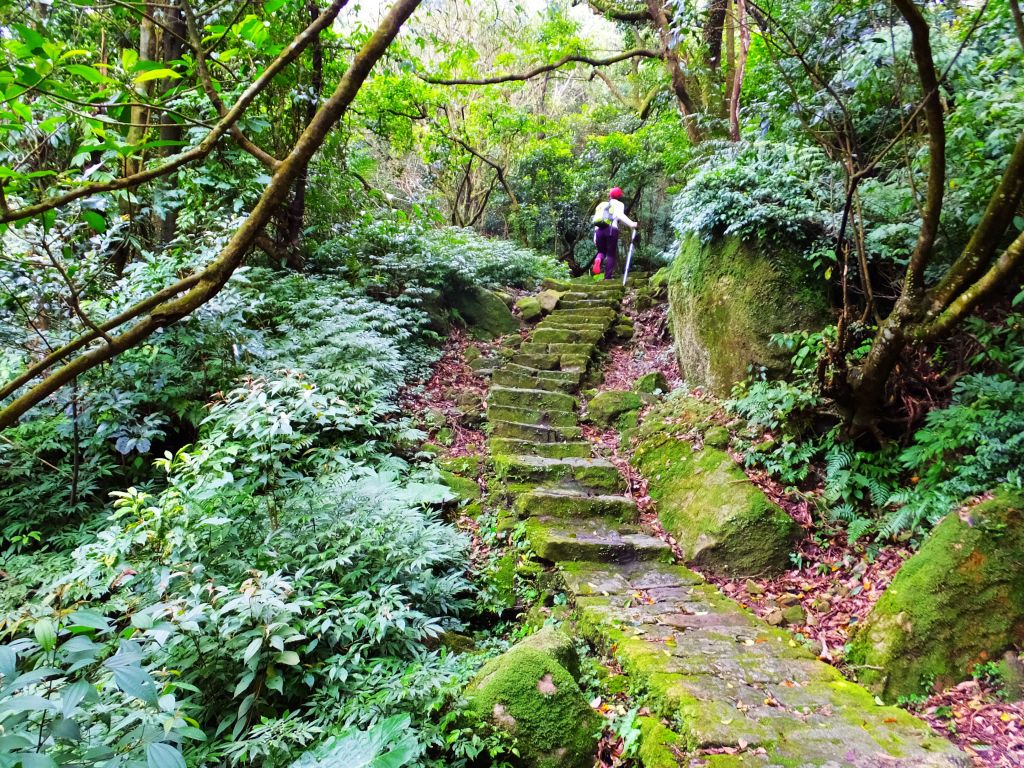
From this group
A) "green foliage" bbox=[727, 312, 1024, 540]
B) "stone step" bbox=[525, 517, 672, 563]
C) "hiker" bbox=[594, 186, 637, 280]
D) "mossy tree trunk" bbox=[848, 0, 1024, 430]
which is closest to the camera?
"mossy tree trunk" bbox=[848, 0, 1024, 430]

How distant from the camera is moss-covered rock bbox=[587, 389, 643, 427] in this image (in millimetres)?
6320

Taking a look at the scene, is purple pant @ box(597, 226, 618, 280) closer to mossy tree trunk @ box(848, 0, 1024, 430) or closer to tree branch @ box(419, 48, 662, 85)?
tree branch @ box(419, 48, 662, 85)

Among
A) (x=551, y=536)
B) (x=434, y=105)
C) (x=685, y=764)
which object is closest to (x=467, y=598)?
(x=551, y=536)

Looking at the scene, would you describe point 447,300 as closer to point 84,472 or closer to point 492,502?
point 492,502

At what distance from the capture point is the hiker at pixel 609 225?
379 inches

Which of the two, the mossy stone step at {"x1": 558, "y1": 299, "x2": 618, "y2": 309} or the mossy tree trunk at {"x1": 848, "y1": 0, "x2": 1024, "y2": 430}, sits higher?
the mossy tree trunk at {"x1": 848, "y1": 0, "x2": 1024, "y2": 430}

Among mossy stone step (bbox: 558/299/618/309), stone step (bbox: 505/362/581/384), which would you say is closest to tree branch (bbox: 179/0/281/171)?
stone step (bbox: 505/362/581/384)

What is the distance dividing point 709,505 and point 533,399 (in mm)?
2740

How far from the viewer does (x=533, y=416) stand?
6.26 m

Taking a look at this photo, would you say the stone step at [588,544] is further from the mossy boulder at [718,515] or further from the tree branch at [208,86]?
the tree branch at [208,86]

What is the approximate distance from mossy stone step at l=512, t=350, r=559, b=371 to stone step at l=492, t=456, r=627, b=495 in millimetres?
2516

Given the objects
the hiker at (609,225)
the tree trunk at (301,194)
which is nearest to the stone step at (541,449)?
the tree trunk at (301,194)

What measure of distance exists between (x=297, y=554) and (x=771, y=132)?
653 cm

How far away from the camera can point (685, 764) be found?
88.0 inches
